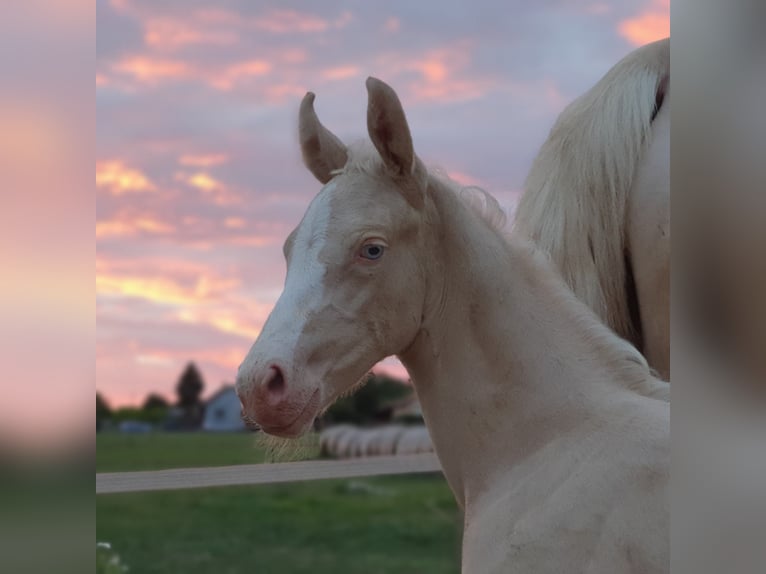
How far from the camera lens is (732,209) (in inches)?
18.9

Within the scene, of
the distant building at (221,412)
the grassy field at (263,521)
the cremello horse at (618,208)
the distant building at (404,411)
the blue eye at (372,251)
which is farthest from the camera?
the distant building at (221,412)

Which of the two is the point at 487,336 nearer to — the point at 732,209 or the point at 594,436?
the point at 594,436

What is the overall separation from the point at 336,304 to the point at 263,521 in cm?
1020

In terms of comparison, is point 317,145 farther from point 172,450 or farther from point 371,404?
point 172,450

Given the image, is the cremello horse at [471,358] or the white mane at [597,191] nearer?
→ the cremello horse at [471,358]

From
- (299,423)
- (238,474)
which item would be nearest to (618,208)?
(299,423)

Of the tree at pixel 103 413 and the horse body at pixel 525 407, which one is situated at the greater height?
the tree at pixel 103 413

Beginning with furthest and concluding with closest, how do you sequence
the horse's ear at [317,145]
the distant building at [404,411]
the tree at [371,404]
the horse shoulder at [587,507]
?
the tree at [371,404]
the distant building at [404,411]
the horse's ear at [317,145]
the horse shoulder at [587,507]

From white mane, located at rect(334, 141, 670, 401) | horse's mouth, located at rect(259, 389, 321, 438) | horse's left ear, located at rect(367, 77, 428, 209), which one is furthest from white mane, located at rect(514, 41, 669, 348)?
horse's mouth, located at rect(259, 389, 321, 438)

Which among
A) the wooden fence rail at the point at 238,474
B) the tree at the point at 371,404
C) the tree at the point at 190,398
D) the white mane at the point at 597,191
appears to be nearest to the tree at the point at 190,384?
the tree at the point at 190,398

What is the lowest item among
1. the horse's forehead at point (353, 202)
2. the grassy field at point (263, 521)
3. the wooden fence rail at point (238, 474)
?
the grassy field at point (263, 521)

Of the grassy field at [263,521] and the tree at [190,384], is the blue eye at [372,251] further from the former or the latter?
the tree at [190,384]

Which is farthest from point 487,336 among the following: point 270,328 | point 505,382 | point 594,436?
point 270,328

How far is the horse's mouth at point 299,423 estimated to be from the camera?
1586mm
